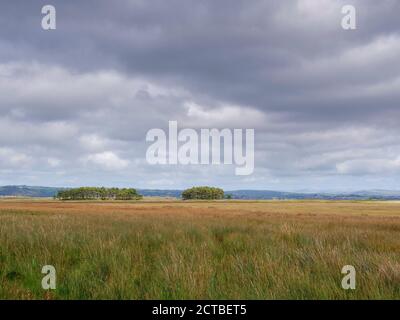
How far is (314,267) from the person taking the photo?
607cm

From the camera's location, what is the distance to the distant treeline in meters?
161

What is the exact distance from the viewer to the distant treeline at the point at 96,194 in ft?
527

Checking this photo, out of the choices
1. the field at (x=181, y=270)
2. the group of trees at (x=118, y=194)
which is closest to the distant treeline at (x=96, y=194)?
the group of trees at (x=118, y=194)

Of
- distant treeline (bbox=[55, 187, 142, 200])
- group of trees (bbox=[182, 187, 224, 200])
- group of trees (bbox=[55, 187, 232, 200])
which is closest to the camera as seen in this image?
distant treeline (bbox=[55, 187, 142, 200])

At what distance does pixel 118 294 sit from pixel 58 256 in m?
2.65

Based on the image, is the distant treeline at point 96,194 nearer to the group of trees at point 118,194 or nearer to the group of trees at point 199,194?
the group of trees at point 118,194

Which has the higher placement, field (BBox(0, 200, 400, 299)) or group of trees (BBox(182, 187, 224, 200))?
field (BBox(0, 200, 400, 299))

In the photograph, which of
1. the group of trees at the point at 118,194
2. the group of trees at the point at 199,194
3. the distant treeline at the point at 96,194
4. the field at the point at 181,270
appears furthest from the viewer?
the group of trees at the point at 199,194

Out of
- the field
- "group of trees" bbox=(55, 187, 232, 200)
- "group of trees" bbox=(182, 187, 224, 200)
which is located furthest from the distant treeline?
the field

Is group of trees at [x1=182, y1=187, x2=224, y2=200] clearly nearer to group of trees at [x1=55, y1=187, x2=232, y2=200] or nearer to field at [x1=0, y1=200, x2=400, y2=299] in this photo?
group of trees at [x1=55, y1=187, x2=232, y2=200]

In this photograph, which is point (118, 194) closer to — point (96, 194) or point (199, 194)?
point (96, 194)

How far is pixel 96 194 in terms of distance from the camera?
168250mm
